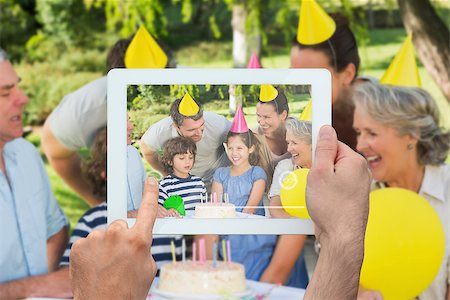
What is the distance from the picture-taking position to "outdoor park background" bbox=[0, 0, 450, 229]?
243 inches

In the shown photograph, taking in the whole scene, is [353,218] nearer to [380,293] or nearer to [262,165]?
[262,165]

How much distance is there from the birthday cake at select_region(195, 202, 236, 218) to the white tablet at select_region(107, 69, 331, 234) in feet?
0.04

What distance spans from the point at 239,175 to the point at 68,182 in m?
2.27

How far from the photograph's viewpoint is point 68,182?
3600mm

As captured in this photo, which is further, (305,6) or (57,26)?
(57,26)

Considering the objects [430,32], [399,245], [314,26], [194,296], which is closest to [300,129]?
[399,245]

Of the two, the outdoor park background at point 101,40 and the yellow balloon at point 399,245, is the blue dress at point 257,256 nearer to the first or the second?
the yellow balloon at point 399,245

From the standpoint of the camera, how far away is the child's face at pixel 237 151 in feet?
4.74

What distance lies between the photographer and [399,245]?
2.33 metres

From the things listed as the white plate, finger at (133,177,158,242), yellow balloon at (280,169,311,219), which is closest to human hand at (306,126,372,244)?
yellow balloon at (280,169,311,219)

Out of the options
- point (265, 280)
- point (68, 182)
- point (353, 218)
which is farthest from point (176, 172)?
point (68, 182)

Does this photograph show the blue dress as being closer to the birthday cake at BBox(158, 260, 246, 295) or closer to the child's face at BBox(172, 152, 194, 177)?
the birthday cake at BBox(158, 260, 246, 295)

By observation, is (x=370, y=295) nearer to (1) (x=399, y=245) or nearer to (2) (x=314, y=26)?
(1) (x=399, y=245)

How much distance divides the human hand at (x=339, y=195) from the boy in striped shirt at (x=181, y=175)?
0.26 metres
